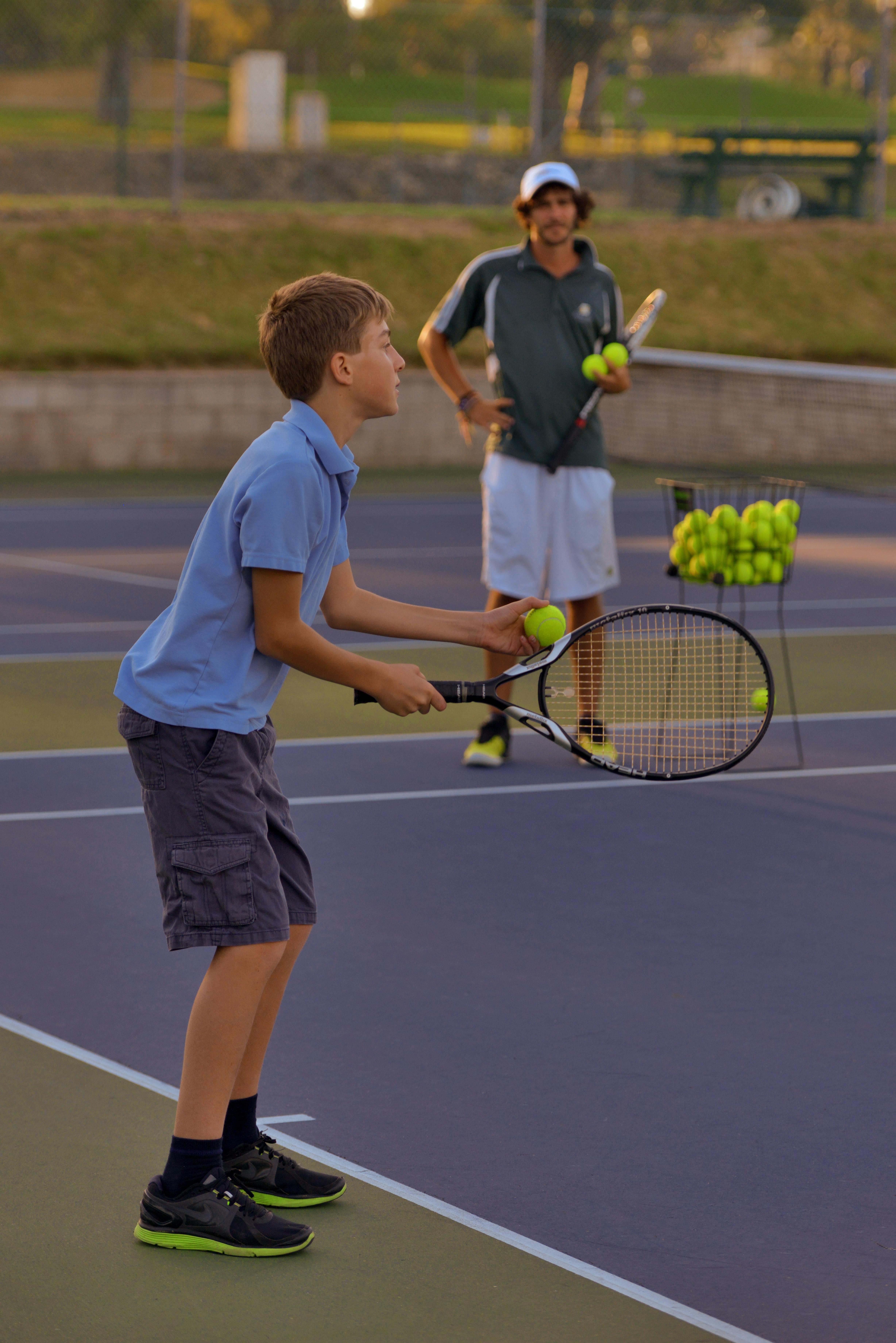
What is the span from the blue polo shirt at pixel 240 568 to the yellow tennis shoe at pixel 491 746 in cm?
391

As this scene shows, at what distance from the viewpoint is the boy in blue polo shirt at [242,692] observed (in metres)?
3.15

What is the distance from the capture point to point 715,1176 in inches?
142

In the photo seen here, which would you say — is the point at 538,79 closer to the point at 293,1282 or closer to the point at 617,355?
the point at 617,355

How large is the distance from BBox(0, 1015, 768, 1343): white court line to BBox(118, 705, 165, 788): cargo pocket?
89 cm

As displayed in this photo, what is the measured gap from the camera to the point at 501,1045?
14.0ft

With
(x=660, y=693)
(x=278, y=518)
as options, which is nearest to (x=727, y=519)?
(x=660, y=693)

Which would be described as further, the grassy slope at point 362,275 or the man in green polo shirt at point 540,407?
the grassy slope at point 362,275

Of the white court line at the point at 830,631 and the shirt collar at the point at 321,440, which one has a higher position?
the shirt collar at the point at 321,440

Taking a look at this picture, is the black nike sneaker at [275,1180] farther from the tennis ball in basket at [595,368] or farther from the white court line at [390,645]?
the white court line at [390,645]

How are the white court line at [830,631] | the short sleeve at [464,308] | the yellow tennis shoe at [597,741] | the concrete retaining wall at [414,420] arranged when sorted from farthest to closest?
the concrete retaining wall at [414,420], the white court line at [830,631], the short sleeve at [464,308], the yellow tennis shoe at [597,741]

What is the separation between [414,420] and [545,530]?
11255mm

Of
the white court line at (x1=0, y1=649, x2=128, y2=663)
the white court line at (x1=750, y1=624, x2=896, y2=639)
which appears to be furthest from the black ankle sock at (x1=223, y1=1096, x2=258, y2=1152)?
the white court line at (x1=750, y1=624, x2=896, y2=639)

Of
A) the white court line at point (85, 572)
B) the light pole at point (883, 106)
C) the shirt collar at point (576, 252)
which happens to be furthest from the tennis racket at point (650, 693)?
the light pole at point (883, 106)

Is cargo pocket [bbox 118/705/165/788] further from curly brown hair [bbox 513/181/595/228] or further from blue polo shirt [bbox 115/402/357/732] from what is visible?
curly brown hair [bbox 513/181/595/228]
